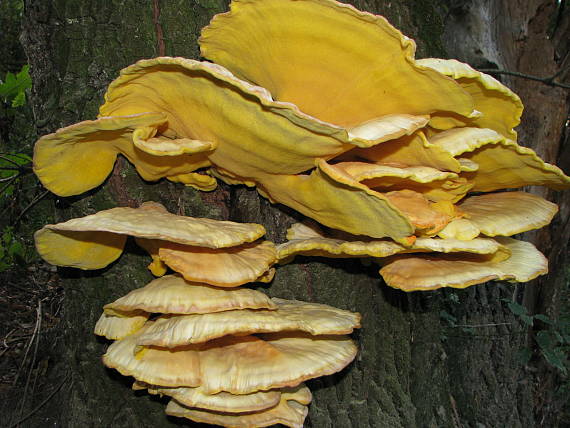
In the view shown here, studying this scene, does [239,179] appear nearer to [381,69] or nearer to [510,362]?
[381,69]

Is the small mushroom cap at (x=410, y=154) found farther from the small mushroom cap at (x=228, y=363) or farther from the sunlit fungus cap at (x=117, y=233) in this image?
the small mushroom cap at (x=228, y=363)

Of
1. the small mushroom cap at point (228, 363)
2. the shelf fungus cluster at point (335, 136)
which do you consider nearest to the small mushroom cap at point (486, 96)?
the shelf fungus cluster at point (335, 136)

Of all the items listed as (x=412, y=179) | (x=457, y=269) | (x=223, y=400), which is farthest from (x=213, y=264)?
(x=457, y=269)

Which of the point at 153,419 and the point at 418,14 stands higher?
the point at 418,14

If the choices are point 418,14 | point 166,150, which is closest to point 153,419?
point 166,150

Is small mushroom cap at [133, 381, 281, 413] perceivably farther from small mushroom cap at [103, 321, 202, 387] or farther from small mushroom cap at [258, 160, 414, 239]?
small mushroom cap at [258, 160, 414, 239]

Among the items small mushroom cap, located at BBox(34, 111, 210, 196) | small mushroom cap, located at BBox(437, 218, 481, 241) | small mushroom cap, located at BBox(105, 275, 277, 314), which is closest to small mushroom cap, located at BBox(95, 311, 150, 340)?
small mushroom cap, located at BBox(105, 275, 277, 314)

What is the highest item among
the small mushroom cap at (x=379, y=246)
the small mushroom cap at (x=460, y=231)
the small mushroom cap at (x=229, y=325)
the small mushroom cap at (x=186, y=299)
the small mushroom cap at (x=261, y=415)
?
the small mushroom cap at (x=460, y=231)
